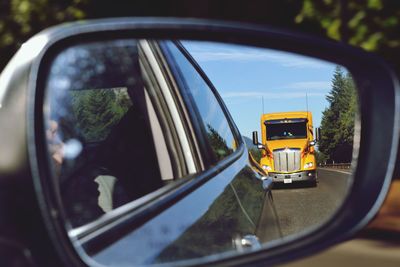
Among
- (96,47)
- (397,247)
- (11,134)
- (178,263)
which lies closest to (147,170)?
(96,47)

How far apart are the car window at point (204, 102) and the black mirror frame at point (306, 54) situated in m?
0.82

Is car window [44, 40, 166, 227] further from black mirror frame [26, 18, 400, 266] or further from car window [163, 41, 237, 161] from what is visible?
car window [163, 41, 237, 161]

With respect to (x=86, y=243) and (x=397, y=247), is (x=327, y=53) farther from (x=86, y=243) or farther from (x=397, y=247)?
(x=397, y=247)

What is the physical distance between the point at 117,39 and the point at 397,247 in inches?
222

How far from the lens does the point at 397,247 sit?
6.52 meters

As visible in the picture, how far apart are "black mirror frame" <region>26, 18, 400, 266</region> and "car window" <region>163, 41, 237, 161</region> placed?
815 millimetres

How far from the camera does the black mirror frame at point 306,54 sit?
3.87ft

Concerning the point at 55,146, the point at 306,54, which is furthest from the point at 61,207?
A: the point at 306,54

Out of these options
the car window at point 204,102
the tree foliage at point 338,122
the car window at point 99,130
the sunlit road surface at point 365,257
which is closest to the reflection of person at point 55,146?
the car window at point 99,130

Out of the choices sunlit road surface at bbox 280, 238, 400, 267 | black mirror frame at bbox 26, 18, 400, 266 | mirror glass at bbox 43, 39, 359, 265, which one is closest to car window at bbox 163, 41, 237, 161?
mirror glass at bbox 43, 39, 359, 265

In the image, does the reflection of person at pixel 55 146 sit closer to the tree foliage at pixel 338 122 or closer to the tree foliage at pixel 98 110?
the tree foliage at pixel 98 110

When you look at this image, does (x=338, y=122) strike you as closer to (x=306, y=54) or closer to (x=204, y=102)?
(x=204, y=102)

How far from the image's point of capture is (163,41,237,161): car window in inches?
97.1

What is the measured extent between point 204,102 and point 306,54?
107 centimetres
